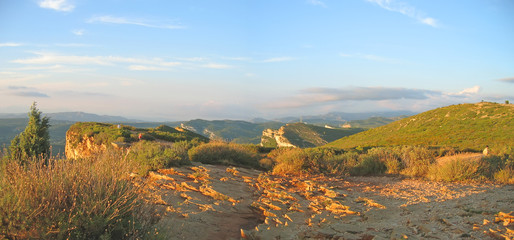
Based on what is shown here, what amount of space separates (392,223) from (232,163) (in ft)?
28.0

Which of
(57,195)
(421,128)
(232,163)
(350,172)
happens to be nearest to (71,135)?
(232,163)

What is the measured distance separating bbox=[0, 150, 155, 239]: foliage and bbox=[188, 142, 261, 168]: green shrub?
8.88m

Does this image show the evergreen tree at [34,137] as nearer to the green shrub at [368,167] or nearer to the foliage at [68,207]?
the foliage at [68,207]

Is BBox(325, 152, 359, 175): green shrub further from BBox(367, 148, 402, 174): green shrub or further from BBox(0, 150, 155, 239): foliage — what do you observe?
BBox(0, 150, 155, 239): foliage

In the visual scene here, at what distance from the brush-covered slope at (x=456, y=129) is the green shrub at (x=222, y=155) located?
27188mm

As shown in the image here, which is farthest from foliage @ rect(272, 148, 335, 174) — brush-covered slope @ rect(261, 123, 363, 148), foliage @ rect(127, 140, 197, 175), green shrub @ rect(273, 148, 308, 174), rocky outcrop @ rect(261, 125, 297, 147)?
brush-covered slope @ rect(261, 123, 363, 148)

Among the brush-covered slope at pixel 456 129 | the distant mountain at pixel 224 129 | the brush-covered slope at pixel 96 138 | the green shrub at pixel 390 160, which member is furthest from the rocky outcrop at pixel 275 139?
the green shrub at pixel 390 160

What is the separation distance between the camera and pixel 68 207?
10.9 ft

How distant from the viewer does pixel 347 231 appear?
4809 millimetres

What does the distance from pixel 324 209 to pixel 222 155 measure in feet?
25.2

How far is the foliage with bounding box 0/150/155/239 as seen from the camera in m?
2.99

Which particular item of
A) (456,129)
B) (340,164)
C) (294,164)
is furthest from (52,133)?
(456,129)

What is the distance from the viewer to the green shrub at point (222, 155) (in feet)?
41.7

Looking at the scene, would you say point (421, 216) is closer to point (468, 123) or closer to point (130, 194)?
point (130, 194)
